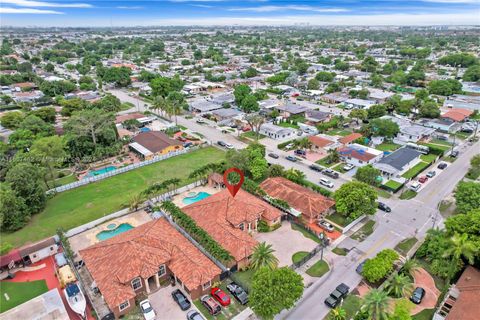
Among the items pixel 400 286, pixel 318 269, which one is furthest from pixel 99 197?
pixel 400 286

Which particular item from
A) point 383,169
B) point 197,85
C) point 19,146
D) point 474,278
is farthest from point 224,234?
point 197,85

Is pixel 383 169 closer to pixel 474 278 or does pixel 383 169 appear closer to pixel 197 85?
pixel 474 278

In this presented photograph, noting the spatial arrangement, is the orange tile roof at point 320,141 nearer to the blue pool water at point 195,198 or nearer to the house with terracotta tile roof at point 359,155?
the house with terracotta tile roof at point 359,155

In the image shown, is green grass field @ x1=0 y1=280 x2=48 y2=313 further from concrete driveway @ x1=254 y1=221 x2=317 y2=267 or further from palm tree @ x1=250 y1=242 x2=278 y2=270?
concrete driveway @ x1=254 y1=221 x2=317 y2=267

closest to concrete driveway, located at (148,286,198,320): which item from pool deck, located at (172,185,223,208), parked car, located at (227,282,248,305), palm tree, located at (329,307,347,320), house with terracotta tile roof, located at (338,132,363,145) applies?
parked car, located at (227,282,248,305)

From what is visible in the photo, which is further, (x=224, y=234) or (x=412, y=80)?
(x=412, y=80)

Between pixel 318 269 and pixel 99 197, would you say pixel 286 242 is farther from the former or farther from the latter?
pixel 99 197

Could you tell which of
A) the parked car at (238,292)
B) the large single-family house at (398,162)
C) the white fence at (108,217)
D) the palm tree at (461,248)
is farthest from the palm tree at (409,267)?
the white fence at (108,217)
